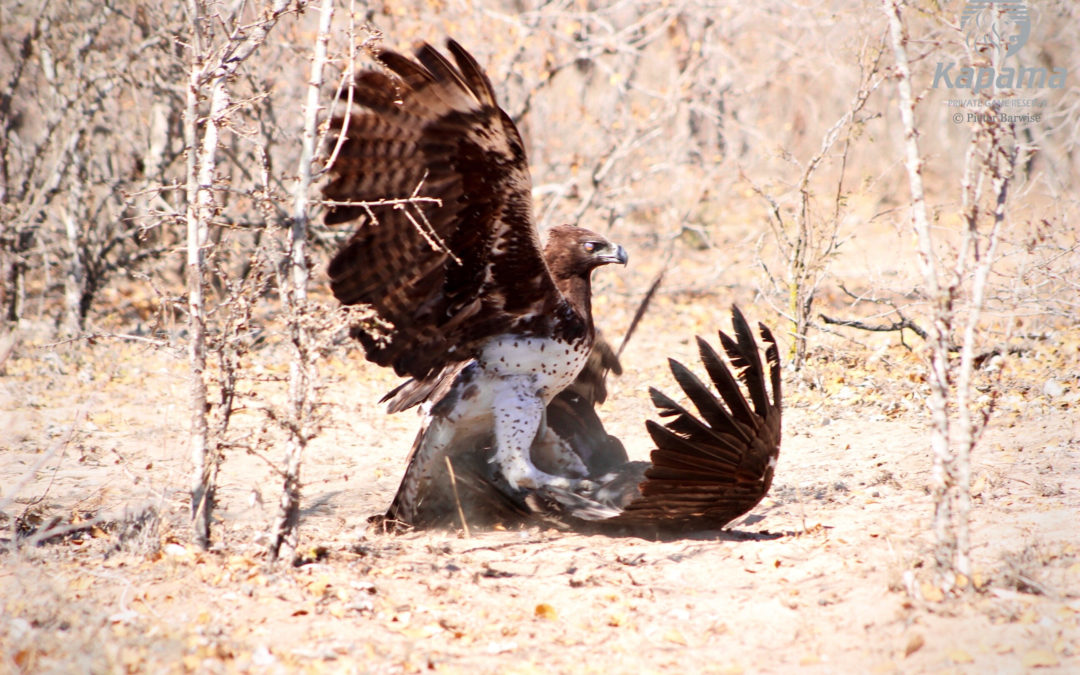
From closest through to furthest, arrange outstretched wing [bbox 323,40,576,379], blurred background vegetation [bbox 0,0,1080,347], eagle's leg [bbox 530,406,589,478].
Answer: outstretched wing [bbox 323,40,576,379], eagle's leg [bbox 530,406,589,478], blurred background vegetation [bbox 0,0,1080,347]

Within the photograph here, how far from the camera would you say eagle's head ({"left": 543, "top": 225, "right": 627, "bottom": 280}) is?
4.69m

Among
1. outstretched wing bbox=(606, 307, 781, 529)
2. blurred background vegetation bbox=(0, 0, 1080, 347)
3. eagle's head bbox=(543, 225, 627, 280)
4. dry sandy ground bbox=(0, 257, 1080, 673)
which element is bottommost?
dry sandy ground bbox=(0, 257, 1080, 673)

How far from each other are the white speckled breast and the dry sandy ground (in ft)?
2.73

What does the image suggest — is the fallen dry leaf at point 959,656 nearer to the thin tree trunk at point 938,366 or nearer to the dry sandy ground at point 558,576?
the dry sandy ground at point 558,576

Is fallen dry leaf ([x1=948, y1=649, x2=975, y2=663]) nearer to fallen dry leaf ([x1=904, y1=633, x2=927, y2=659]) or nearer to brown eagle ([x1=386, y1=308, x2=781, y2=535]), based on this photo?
fallen dry leaf ([x1=904, y1=633, x2=927, y2=659])

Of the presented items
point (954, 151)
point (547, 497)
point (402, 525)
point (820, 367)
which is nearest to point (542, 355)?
point (547, 497)

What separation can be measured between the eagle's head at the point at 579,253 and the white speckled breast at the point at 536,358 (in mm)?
384

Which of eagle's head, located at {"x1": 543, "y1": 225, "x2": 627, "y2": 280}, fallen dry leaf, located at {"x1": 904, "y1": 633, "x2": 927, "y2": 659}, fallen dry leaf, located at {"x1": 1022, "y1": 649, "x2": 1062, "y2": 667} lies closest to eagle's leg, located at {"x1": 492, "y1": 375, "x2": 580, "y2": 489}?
eagle's head, located at {"x1": 543, "y1": 225, "x2": 627, "y2": 280}

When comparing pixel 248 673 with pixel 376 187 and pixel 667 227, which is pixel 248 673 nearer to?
pixel 376 187

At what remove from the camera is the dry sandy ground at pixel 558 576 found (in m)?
2.70

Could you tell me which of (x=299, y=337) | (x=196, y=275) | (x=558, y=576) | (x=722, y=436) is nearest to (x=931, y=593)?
(x=722, y=436)

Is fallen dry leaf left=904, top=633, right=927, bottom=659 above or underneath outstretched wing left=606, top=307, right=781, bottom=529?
underneath

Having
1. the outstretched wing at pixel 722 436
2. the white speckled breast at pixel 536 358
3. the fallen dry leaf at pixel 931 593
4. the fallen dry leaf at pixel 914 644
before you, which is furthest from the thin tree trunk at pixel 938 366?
the white speckled breast at pixel 536 358

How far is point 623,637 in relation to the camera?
2977 millimetres
